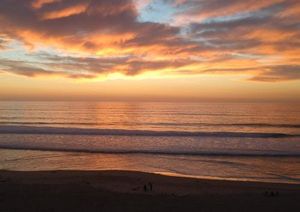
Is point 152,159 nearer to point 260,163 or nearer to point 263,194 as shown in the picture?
point 260,163

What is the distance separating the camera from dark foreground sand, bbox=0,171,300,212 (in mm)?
8180

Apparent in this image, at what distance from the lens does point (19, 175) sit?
1283 cm

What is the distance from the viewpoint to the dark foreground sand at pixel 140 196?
26.8ft

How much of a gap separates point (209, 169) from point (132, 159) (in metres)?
4.89

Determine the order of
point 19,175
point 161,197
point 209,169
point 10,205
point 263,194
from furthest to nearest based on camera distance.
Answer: point 209,169 → point 19,175 → point 263,194 → point 161,197 → point 10,205

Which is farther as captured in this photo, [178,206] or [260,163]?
[260,163]

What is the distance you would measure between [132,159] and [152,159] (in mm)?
1150

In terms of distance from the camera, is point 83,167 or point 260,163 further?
point 260,163

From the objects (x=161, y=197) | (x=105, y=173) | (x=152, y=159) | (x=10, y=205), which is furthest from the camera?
(x=152, y=159)

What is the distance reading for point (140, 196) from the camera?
9.24 meters

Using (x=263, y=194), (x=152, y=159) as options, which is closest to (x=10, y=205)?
(x=263, y=194)

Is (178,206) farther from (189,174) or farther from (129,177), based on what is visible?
(189,174)

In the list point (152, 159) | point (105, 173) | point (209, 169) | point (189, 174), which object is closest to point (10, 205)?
point (105, 173)

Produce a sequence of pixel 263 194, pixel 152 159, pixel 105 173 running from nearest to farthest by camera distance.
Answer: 1. pixel 263 194
2. pixel 105 173
3. pixel 152 159
